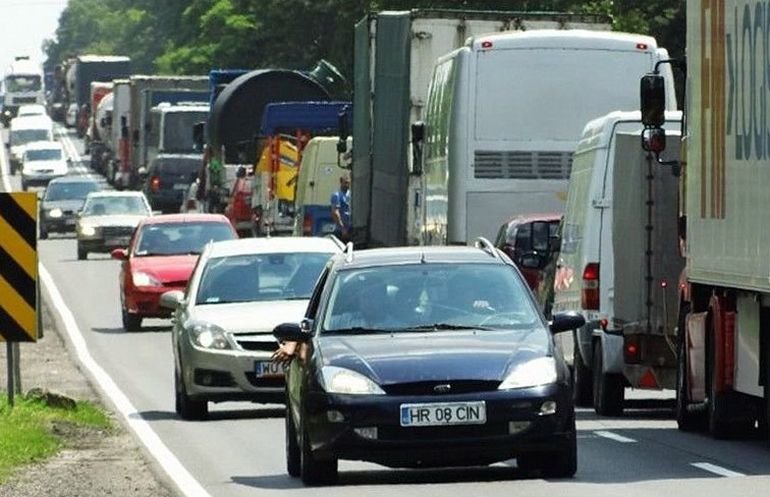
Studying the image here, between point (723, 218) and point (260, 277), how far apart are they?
5.84 metres

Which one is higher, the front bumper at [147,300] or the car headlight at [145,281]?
the car headlight at [145,281]

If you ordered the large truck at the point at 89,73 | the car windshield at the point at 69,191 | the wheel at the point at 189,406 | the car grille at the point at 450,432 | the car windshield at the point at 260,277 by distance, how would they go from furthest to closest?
the large truck at the point at 89,73 → the car windshield at the point at 69,191 → the car windshield at the point at 260,277 → the wheel at the point at 189,406 → the car grille at the point at 450,432

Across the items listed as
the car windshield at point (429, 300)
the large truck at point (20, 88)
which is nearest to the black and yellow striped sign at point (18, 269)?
the car windshield at point (429, 300)

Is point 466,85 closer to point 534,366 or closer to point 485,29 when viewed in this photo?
point 485,29

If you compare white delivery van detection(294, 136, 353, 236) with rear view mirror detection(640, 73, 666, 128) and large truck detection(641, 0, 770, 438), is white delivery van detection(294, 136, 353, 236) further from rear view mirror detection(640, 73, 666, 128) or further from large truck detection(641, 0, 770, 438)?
rear view mirror detection(640, 73, 666, 128)

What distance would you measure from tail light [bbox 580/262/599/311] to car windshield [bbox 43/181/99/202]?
5023cm

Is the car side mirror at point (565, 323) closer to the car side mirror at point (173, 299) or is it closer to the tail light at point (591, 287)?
the tail light at point (591, 287)

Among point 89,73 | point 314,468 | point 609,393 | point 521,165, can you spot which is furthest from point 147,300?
point 89,73

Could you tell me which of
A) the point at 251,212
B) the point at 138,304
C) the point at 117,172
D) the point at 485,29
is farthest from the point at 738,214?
the point at 117,172

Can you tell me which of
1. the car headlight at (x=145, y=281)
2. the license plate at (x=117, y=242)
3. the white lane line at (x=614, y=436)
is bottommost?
the license plate at (x=117, y=242)

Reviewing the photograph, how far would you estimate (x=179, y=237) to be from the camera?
123 feet

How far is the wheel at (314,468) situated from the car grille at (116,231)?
140 ft

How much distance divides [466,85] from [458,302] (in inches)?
510

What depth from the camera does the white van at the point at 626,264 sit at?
21.5 m
